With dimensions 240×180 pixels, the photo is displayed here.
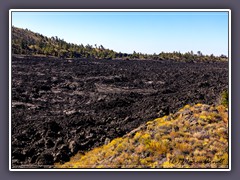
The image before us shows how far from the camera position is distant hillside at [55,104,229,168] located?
34.6 ft

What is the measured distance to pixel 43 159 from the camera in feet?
39.7

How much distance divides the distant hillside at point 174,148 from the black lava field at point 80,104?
5.17ft

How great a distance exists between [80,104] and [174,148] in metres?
11.9

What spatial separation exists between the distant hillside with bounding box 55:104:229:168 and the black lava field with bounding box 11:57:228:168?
62.0 inches

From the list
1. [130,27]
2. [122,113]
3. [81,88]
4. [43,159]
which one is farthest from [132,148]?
[81,88]

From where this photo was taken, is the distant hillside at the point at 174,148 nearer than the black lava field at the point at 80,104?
Yes

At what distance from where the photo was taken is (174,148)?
435 inches

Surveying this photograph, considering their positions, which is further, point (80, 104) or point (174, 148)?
point (80, 104)

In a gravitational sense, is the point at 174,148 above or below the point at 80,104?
below

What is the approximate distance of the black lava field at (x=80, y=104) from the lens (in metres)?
13.7

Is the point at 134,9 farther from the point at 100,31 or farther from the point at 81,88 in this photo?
the point at 81,88

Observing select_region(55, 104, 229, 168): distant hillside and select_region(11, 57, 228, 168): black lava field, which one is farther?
select_region(11, 57, 228, 168): black lava field

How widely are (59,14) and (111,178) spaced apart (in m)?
5.34

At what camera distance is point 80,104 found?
874 inches
